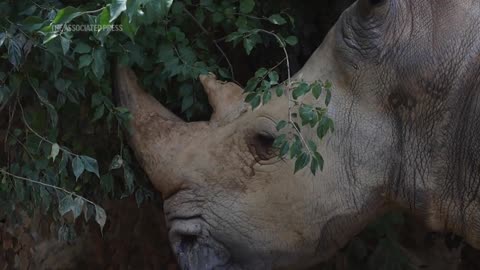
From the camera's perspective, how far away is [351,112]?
13.0 feet

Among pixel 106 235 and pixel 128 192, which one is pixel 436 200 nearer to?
pixel 128 192

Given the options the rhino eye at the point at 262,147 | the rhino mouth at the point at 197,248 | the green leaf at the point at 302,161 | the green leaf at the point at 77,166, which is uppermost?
the rhino eye at the point at 262,147

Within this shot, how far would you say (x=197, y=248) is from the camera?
4062 mm

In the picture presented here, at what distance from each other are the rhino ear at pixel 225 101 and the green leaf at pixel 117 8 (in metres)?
1.03

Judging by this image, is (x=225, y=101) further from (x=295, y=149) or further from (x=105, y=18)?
(x=105, y=18)

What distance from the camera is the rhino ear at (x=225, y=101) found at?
411 cm

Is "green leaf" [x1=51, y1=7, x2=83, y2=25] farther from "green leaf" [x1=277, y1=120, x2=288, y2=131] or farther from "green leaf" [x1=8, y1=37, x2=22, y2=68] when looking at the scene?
"green leaf" [x1=277, y1=120, x2=288, y2=131]

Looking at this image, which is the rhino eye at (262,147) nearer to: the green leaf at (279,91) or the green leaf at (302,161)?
the green leaf at (279,91)

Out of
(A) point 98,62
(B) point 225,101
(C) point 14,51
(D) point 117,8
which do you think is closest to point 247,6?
(B) point 225,101

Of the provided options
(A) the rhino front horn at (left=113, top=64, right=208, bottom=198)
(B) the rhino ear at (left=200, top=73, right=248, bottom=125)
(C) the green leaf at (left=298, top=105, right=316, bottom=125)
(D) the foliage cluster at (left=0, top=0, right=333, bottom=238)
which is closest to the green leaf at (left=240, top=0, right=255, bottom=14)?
(D) the foliage cluster at (left=0, top=0, right=333, bottom=238)

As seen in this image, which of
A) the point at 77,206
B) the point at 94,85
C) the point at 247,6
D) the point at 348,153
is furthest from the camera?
the point at 247,6

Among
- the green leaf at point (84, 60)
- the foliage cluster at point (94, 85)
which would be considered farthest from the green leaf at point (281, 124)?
the green leaf at point (84, 60)

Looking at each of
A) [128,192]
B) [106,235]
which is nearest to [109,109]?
[128,192]

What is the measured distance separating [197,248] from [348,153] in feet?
2.09
